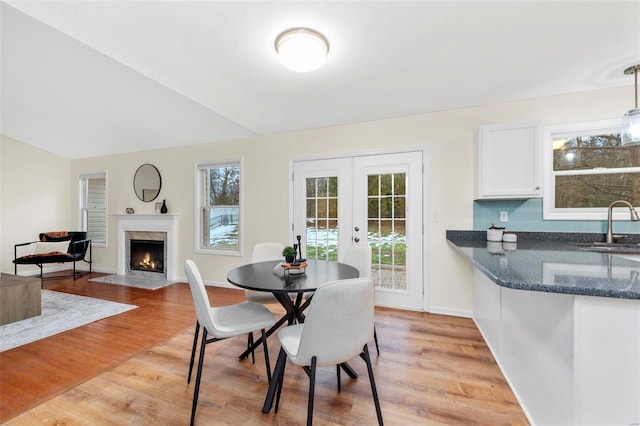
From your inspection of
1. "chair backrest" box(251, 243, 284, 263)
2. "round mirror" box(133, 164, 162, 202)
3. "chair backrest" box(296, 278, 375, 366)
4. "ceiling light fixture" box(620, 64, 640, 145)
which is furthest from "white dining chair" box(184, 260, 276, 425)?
"round mirror" box(133, 164, 162, 202)

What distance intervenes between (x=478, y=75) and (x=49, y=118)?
19.8 feet

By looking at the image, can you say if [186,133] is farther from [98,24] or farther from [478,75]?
[478,75]

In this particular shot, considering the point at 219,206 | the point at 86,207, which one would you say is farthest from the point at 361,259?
the point at 86,207

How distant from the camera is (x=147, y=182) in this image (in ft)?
16.5

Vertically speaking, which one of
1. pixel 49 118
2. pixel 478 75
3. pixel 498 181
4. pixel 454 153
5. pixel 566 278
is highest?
pixel 49 118

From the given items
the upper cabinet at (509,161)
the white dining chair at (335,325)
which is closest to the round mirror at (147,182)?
the white dining chair at (335,325)

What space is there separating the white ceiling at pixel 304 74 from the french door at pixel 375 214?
63 cm

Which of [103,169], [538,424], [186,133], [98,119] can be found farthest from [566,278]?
[103,169]

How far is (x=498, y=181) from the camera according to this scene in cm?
272

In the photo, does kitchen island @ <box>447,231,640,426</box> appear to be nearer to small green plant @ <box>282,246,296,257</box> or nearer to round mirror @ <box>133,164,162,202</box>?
small green plant @ <box>282,246,296,257</box>

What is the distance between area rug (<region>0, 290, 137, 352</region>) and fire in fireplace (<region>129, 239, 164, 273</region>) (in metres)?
1.24

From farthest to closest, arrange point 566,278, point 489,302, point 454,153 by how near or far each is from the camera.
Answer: point 454,153
point 489,302
point 566,278

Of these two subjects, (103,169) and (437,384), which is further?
(103,169)

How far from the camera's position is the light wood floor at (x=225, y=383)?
5.24 ft
